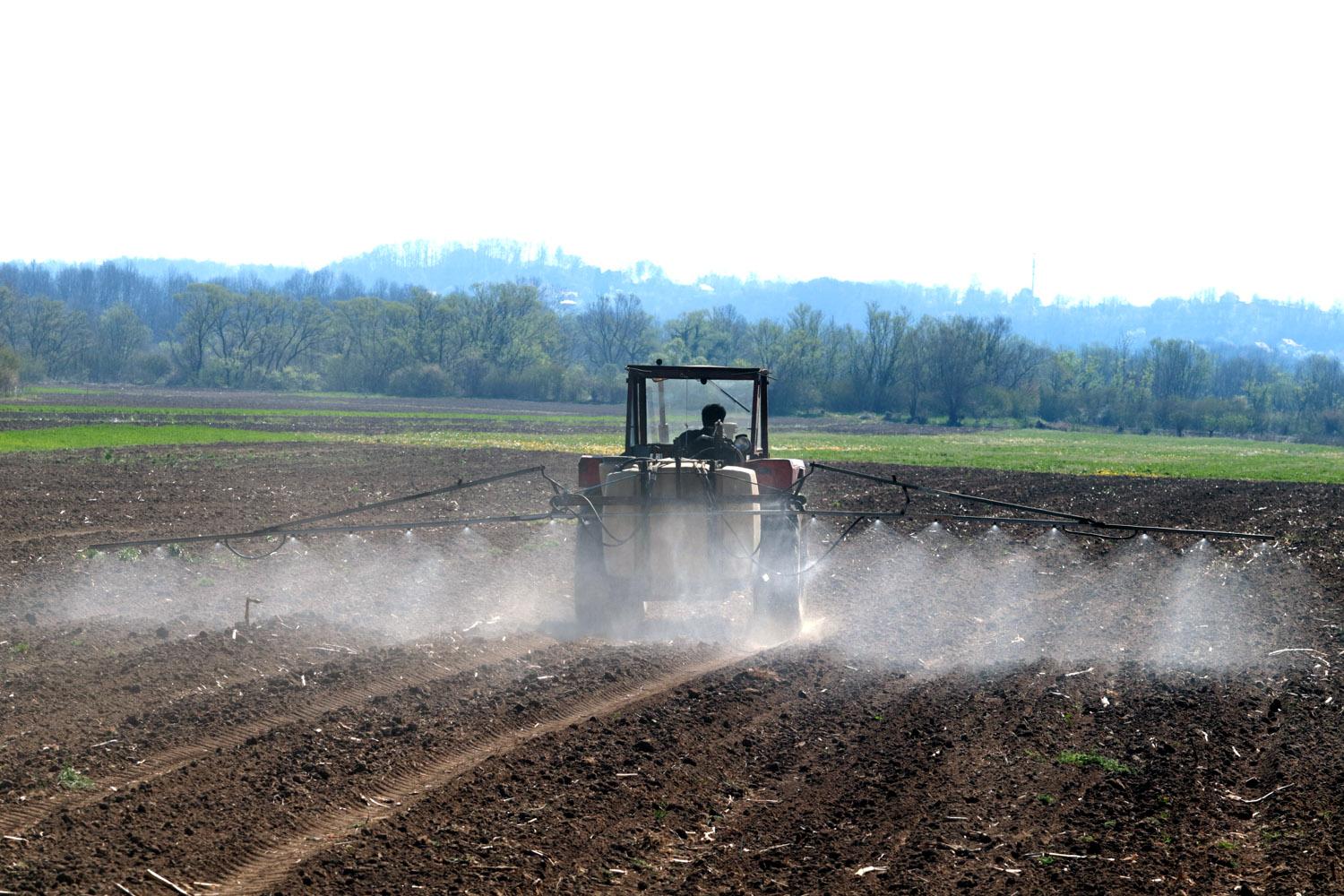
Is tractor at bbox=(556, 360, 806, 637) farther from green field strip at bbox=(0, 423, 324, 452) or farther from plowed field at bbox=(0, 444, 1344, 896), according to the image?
green field strip at bbox=(0, 423, 324, 452)

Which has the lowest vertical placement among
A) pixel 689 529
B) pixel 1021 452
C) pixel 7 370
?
pixel 1021 452

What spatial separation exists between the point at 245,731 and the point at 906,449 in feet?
168

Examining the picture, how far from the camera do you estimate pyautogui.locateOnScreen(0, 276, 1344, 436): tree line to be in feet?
348

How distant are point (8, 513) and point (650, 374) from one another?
45.4 ft

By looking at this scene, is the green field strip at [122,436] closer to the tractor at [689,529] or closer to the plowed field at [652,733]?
→ the plowed field at [652,733]

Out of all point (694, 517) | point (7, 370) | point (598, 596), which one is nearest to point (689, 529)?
point (694, 517)

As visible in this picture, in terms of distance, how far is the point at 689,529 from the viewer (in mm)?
11703

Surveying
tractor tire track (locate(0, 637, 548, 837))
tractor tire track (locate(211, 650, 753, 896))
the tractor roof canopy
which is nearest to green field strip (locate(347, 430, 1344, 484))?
the tractor roof canopy

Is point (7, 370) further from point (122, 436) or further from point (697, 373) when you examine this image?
point (697, 373)

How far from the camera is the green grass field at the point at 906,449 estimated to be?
41.8 meters

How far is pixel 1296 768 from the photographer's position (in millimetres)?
7703

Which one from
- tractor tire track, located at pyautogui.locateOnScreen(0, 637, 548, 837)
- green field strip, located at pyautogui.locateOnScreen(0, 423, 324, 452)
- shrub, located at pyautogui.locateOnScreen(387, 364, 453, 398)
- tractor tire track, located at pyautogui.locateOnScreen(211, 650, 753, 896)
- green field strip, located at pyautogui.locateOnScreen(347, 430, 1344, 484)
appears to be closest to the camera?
tractor tire track, located at pyautogui.locateOnScreen(211, 650, 753, 896)

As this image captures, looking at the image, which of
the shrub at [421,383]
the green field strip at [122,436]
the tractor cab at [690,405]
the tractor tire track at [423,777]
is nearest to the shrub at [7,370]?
the green field strip at [122,436]

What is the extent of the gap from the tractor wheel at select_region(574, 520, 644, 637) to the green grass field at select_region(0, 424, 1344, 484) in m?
29.9
